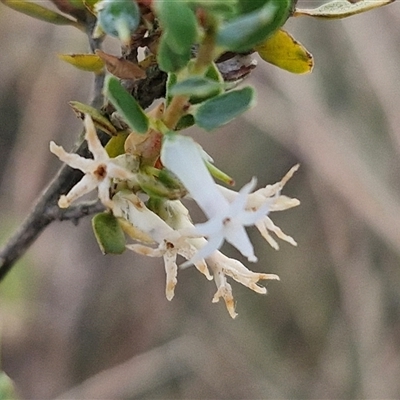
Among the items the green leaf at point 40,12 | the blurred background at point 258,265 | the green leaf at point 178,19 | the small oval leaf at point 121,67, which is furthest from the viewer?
the blurred background at point 258,265

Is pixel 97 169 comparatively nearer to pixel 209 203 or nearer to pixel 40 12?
pixel 209 203

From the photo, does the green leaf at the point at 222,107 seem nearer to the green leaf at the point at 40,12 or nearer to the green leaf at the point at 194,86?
the green leaf at the point at 194,86

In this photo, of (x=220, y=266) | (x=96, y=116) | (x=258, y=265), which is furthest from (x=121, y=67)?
(x=258, y=265)

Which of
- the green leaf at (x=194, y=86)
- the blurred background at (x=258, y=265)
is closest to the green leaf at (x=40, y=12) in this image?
the green leaf at (x=194, y=86)

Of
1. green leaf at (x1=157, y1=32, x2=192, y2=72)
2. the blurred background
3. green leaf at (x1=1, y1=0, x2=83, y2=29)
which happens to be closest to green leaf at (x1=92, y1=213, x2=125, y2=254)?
green leaf at (x1=157, y1=32, x2=192, y2=72)

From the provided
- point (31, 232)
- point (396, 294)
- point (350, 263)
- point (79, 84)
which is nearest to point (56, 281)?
point (79, 84)

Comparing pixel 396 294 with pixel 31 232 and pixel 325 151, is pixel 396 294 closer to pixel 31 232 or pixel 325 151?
pixel 325 151
